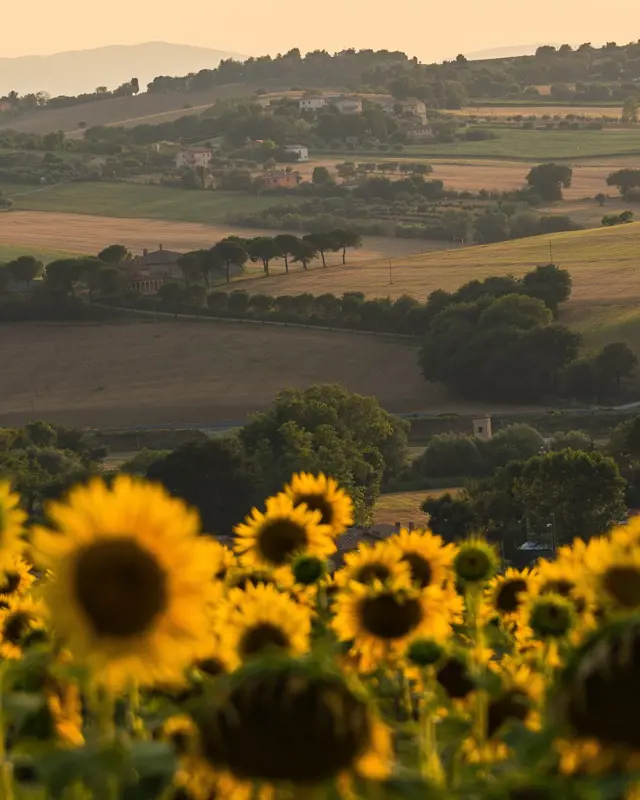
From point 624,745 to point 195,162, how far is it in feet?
570

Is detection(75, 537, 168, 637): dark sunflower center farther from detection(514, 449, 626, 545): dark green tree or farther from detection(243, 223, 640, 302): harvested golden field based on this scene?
detection(243, 223, 640, 302): harvested golden field

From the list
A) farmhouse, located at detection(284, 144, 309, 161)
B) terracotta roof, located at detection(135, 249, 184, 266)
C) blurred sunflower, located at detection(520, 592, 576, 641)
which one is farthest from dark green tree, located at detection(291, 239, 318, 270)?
blurred sunflower, located at detection(520, 592, 576, 641)

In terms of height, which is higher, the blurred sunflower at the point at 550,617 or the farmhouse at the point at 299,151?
the blurred sunflower at the point at 550,617

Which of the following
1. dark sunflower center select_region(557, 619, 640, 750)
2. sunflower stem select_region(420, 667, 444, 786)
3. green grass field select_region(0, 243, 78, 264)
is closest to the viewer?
dark sunflower center select_region(557, 619, 640, 750)

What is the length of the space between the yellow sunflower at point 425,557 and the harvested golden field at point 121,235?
10596 centimetres

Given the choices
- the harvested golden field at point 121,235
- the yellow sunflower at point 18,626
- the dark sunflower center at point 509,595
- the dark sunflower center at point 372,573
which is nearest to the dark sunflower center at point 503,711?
the dark sunflower center at point 372,573

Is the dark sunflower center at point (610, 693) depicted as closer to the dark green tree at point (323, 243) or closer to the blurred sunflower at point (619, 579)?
the blurred sunflower at point (619, 579)

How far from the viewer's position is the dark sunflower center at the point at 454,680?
225 inches

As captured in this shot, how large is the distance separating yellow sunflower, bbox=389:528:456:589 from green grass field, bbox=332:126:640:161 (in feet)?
525

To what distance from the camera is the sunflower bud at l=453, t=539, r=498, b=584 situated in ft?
22.1

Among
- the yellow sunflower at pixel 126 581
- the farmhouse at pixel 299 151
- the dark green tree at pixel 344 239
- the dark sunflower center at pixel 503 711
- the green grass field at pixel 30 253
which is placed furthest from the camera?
the farmhouse at pixel 299 151

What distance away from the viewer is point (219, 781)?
323cm

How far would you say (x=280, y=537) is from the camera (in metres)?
7.43

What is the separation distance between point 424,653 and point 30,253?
117 m
